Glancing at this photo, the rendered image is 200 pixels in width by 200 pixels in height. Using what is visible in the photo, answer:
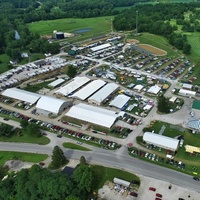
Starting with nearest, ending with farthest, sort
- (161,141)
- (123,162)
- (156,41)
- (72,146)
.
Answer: (123,162) → (161,141) → (72,146) → (156,41)

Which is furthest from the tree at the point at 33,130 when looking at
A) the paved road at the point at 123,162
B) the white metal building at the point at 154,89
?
the white metal building at the point at 154,89

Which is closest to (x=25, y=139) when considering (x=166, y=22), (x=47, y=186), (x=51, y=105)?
(x=51, y=105)

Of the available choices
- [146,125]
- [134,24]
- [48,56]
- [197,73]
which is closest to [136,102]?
[146,125]

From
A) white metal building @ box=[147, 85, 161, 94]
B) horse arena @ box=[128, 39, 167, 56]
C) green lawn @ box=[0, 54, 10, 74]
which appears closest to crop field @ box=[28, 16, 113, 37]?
horse arena @ box=[128, 39, 167, 56]

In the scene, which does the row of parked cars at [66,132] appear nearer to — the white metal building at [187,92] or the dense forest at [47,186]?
the dense forest at [47,186]

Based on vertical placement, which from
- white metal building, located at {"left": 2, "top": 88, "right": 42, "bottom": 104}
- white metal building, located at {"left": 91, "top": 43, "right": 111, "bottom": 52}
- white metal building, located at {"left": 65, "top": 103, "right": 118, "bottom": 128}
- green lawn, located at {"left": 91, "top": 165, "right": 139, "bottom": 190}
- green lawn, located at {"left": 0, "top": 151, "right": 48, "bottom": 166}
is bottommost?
green lawn, located at {"left": 91, "top": 165, "right": 139, "bottom": 190}

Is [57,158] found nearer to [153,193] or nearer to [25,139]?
[25,139]

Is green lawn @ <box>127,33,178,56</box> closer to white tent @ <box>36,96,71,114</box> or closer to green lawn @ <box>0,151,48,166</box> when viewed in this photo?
white tent @ <box>36,96,71,114</box>
